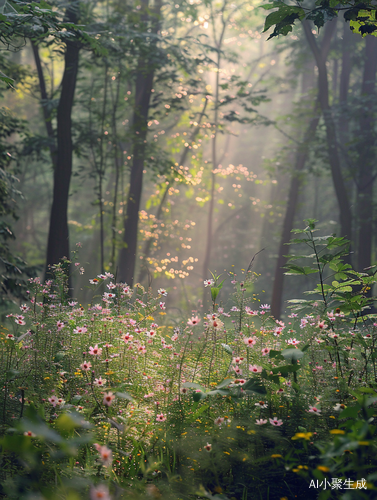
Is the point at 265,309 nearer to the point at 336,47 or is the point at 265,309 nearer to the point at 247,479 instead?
the point at 247,479

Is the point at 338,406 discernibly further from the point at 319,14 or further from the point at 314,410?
the point at 319,14

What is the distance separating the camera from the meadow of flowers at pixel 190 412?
159 centimetres

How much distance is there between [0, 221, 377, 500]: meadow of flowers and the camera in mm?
1588

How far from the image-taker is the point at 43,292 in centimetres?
331

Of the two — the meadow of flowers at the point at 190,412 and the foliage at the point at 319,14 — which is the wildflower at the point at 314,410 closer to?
the meadow of flowers at the point at 190,412

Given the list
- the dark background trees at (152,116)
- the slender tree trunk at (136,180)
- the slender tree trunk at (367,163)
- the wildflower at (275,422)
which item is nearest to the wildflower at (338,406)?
the wildflower at (275,422)

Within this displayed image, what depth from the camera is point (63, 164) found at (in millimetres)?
6383

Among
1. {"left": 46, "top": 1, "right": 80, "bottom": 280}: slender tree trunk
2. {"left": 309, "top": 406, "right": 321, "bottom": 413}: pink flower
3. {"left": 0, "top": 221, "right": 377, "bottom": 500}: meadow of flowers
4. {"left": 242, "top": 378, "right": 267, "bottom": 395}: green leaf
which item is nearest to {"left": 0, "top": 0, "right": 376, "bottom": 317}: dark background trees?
{"left": 46, "top": 1, "right": 80, "bottom": 280}: slender tree trunk

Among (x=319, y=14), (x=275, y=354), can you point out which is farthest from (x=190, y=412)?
(x=319, y=14)

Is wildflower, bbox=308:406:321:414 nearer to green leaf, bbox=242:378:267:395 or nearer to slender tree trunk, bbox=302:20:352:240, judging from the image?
green leaf, bbox=242:378:267:395

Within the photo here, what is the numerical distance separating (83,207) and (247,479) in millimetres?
20417

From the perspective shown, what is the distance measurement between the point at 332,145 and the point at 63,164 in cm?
651

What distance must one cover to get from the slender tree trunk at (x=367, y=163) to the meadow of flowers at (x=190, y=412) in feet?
24.0

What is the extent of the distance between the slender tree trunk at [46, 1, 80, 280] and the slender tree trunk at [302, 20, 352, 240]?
5.87 m
